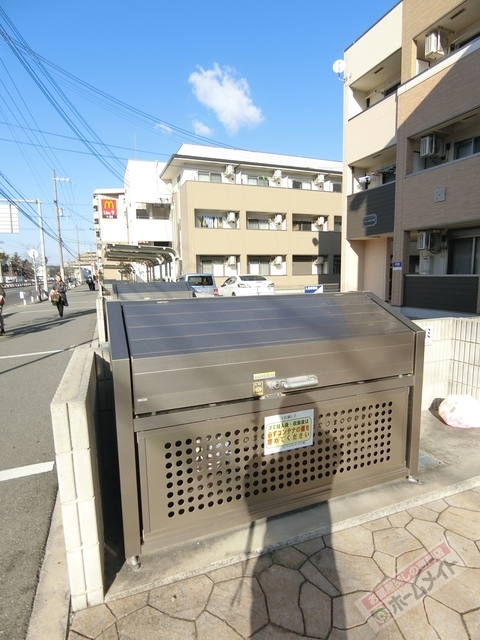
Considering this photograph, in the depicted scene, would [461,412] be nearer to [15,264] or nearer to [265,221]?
[265,221]

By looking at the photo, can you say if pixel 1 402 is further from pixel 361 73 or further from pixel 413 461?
pixel 361 73

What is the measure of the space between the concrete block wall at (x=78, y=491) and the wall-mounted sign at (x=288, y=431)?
100cm

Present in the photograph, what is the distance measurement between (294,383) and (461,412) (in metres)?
2.51

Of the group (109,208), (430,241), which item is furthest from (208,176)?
(430,241)

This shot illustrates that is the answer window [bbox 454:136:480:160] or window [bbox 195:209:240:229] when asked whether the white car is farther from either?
window [bbox 454:136:480:160]

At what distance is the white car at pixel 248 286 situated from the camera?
17.6 meters

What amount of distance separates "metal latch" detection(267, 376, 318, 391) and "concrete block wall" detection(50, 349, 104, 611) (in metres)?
1.00

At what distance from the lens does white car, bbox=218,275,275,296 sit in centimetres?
1761

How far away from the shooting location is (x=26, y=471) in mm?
3084

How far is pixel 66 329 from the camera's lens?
1122cm

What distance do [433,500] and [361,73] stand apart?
16.4 meters

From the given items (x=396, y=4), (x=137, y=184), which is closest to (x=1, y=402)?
(x=396, y=4)

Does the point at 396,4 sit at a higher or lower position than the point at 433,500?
higher

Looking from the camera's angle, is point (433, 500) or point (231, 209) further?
point (231, 209)
